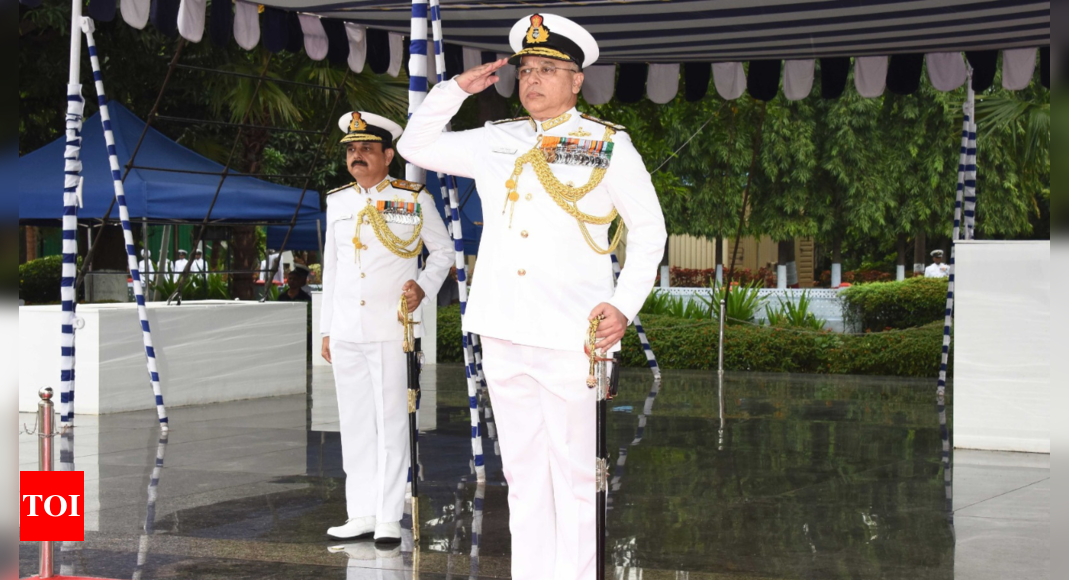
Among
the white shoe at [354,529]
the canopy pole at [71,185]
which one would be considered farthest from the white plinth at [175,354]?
the white shoe at [354,529]

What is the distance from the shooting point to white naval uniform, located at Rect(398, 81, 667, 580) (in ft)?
13.4

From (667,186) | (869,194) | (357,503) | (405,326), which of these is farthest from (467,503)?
(869,194)

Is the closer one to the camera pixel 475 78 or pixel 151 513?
pixel 475 78

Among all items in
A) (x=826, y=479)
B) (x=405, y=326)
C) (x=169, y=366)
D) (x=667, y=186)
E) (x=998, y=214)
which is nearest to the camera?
(x=405, y=326)

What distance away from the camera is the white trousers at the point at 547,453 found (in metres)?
4.09

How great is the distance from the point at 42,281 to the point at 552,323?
24381mm

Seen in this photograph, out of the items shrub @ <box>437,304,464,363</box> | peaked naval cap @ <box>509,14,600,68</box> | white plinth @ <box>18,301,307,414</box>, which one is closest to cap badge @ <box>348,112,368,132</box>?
peaked naval cap @ <box>509,14,600,68</box>

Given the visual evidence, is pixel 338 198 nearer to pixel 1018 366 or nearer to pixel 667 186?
pixel 1018 366

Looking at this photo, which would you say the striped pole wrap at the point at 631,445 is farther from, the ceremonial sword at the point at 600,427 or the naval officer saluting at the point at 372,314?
the naval officer saluting at the point at 372,314

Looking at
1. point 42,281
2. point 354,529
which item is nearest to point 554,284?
point 354,529

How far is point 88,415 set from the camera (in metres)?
10.8

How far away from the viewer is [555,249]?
4148mm

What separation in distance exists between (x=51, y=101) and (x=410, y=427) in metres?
13.6

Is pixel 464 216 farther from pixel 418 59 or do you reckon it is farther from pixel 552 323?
pixel 552 323
